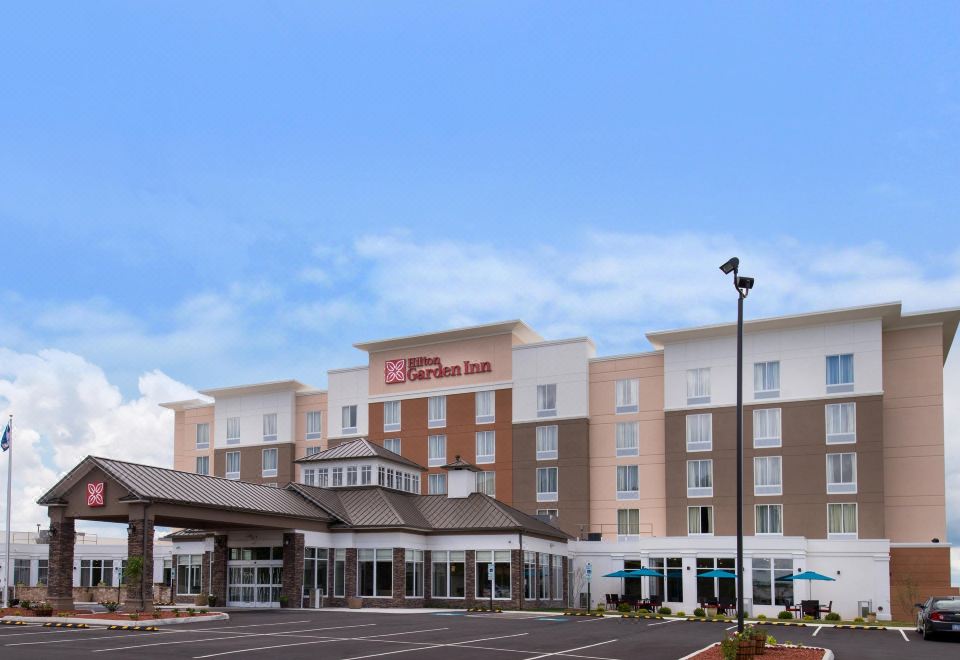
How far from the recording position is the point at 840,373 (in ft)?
183

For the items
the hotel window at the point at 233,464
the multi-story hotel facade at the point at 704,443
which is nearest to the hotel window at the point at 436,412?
the multi-story hotel facade at the point at 704,443

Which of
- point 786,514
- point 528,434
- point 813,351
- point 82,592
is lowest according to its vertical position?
point 82,592

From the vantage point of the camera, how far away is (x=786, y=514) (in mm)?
55812

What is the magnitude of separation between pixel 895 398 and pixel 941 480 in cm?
504

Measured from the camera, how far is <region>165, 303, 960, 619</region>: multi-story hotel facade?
53.4 metres

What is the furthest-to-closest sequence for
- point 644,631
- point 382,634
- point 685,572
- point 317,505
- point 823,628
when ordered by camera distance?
point 685,572, point 317,505, point 823,628, point 644,631, point 382,634

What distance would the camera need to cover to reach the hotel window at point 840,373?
55.4 m

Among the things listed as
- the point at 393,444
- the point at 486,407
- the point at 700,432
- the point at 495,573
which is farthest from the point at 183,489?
the point at 700,432

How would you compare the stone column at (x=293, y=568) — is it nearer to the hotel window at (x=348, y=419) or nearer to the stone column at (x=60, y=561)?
the stone column at (x=60, y=561)

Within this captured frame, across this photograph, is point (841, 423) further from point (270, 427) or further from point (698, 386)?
point (270, 427)

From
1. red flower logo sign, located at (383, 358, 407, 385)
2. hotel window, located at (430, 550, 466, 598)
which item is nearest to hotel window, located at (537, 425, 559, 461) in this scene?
Answer: red flower logo sign, located at (383, 358, 407, 385)

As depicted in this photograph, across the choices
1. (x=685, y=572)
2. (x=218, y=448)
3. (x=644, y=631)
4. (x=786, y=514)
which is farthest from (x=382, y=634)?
(x=218, y=448)

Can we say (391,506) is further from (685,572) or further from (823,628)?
(823,628)

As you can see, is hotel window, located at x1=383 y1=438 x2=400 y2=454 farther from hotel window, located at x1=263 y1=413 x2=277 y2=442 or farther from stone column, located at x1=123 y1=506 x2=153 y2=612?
stone column, located at x1=123 y1=506 x2=153 y2=612
